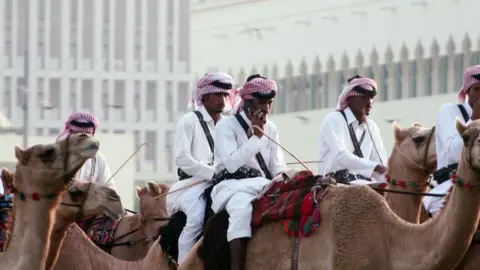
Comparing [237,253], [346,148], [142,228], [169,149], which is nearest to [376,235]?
[237,253]

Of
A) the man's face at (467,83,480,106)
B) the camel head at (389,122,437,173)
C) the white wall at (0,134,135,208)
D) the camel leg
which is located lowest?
the white wall at (0,134,135,208)

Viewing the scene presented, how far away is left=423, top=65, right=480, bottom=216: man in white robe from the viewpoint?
15742 millimetres

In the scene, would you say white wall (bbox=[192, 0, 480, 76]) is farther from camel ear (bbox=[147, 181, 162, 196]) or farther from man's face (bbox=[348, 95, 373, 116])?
Answer: man's face (bbox=[348, 95, 373, 116])

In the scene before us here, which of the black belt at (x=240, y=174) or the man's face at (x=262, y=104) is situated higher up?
the man's face at (x=262, y=104)

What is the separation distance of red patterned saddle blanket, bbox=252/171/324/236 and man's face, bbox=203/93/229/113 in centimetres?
220

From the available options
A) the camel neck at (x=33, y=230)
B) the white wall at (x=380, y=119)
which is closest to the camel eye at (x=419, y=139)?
the camel neck at (x=33, y=230)

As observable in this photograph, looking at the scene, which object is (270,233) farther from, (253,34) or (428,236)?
(253,34)

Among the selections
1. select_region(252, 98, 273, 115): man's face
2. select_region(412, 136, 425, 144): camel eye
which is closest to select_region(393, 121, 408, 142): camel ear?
select_region(412, 136, 425, 144): camel eye

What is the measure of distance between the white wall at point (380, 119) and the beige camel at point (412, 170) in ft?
142

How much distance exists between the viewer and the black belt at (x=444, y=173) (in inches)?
620

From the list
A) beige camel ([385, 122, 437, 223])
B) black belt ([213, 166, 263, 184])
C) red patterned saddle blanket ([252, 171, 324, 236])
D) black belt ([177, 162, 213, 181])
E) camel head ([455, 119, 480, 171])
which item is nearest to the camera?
camel head ([455, 119, 480, 171])

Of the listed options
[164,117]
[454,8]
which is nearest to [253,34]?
[454,8]

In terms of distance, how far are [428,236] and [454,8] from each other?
5040 cm

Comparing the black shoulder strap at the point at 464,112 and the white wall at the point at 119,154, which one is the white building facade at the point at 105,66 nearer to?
the white wall at the point at 119,154
